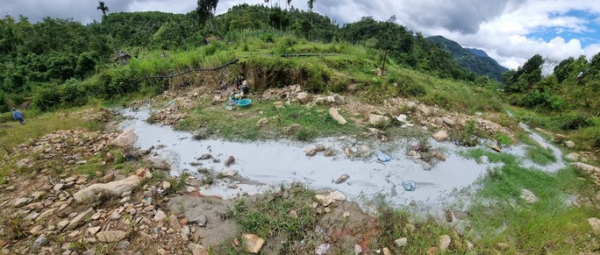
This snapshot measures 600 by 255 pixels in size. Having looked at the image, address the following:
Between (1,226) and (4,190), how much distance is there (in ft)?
3.36

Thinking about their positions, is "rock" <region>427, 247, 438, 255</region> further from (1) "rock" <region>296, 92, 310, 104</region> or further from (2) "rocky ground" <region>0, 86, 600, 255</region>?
(1) "rock" <region>296, 92, 310, 104</region>

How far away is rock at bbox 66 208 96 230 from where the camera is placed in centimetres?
240

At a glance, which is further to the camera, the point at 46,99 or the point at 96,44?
the point at 96,44

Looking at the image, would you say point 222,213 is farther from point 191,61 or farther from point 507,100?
point 507,100

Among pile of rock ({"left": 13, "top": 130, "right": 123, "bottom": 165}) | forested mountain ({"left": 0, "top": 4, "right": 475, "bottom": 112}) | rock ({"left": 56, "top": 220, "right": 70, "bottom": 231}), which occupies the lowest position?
rock ({"left": 56, "top": 220, "right": 70, "bottom": 231})

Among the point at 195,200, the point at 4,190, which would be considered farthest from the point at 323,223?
the point at 4,190

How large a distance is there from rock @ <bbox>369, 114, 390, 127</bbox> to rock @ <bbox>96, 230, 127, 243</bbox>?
A: 420 centimetres

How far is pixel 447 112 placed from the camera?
19.6 feet

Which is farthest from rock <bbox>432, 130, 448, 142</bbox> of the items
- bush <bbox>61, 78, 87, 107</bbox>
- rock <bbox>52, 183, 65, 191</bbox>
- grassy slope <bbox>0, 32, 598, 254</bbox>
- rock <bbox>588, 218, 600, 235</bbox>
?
bush <bbox>61, 78, 87, 107</bbox>

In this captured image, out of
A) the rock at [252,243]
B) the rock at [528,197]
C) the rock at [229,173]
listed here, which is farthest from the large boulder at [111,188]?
the rock at [528,197]

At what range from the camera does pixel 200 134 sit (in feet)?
15.1

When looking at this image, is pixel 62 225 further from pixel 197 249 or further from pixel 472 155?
pixel 472 155

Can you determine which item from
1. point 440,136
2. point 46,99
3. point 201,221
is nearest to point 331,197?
point 201,221

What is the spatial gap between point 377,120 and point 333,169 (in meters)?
1.75
